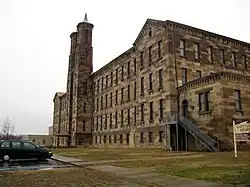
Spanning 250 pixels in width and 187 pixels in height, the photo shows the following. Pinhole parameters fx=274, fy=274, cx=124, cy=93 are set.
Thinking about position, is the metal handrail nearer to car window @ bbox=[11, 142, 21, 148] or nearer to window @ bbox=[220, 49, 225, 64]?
window @ bbox=[220, 49, 225, 64]

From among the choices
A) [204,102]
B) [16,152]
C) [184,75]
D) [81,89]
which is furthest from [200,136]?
[81,89]

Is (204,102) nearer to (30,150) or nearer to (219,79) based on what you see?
(219,79)

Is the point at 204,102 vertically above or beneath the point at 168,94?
beneath

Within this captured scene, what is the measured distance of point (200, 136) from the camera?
2662cm

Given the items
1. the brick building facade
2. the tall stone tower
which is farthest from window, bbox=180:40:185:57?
the tall stone tower

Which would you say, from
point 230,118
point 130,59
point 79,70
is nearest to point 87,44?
point 79,70

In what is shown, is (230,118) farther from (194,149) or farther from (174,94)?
(174,94)

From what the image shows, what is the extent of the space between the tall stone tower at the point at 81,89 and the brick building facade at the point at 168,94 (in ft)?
0.74

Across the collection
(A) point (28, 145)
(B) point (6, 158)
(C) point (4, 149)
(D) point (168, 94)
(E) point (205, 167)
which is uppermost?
(D) point (168, 94)

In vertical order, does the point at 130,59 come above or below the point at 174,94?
above

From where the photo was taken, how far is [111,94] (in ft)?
169

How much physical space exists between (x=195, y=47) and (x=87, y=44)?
3187cm

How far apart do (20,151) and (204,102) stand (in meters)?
18.9

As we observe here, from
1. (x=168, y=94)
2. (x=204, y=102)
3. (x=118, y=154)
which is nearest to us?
(x=118, y=154)
